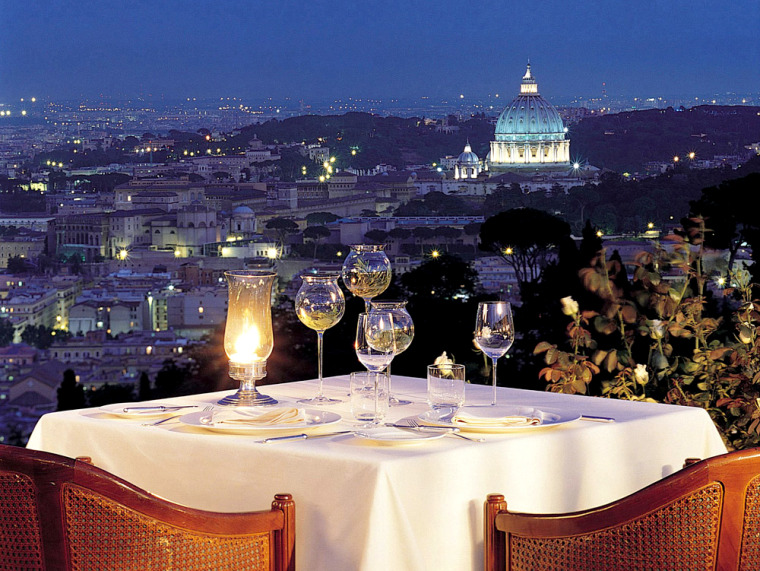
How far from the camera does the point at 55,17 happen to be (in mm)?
6230

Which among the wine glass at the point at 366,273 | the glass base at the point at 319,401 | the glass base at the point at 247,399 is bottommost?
the glass base at the point at 319,401

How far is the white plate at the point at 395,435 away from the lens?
166 centimetres

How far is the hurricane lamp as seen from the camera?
1.95 m

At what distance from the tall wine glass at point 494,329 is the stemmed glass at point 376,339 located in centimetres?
18

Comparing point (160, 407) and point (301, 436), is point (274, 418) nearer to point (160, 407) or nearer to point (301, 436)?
point (301, 436)

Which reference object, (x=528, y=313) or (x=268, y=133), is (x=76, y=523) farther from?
(x=268, y=133)

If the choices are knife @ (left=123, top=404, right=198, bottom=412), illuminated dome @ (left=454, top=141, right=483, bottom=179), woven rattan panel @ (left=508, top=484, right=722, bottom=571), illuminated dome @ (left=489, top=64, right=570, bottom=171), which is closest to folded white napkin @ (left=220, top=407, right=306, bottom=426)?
knife @ (left=123, top=404, right=198, bottom=412)

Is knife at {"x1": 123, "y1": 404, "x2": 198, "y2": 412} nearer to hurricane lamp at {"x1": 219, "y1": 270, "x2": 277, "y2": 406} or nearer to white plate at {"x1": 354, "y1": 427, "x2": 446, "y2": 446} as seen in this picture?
hurricane lamp at {"x1": 219, "y1": 270, "x2": 277, "y2": 406}

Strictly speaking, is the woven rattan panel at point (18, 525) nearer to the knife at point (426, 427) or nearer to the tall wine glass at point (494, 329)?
the knife at point (426, 427)

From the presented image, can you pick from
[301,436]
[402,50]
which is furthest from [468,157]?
[301,436]

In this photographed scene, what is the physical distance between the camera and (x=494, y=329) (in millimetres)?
1950

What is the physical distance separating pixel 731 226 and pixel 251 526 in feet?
17.7

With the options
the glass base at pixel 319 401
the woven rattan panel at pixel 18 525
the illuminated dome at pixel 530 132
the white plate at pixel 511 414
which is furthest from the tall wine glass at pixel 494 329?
the illuminated dome at pixel 530 132

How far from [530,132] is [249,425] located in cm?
1669
